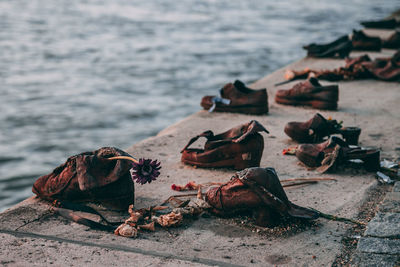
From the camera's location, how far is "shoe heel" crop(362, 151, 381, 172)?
3.73 metres

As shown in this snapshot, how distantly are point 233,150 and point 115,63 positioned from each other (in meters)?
6.83

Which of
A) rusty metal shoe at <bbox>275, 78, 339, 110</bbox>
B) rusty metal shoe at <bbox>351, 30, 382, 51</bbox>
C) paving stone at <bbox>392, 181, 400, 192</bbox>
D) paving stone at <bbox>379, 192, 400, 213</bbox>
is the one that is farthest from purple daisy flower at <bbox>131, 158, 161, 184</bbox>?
rusty metal shoe at <bbox>351, 30, 382, 51</bbox>

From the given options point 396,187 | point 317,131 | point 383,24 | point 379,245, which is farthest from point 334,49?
point 379,245

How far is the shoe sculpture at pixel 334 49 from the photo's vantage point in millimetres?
8180

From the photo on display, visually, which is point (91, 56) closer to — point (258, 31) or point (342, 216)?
point (258, 31)

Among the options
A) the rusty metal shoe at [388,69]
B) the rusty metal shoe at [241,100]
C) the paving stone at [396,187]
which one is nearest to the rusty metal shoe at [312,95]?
the rusty metal shoe at [241,100]

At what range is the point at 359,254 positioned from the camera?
262cm

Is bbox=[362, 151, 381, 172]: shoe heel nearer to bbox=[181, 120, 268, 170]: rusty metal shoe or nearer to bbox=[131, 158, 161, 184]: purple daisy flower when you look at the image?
bbox=[181, 120, 268, 170]: rusty metal shoe

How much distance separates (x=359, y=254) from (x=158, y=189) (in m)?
1.37

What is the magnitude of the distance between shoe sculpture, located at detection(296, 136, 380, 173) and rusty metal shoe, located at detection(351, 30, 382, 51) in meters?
5.31

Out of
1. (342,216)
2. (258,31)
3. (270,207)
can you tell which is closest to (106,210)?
(270,207)

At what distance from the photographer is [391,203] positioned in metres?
3.17

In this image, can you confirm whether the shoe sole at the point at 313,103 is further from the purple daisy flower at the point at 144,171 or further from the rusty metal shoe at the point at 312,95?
the purple daisy flower at the point at 144,171

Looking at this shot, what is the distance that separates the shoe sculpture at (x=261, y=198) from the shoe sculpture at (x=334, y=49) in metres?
5.61
